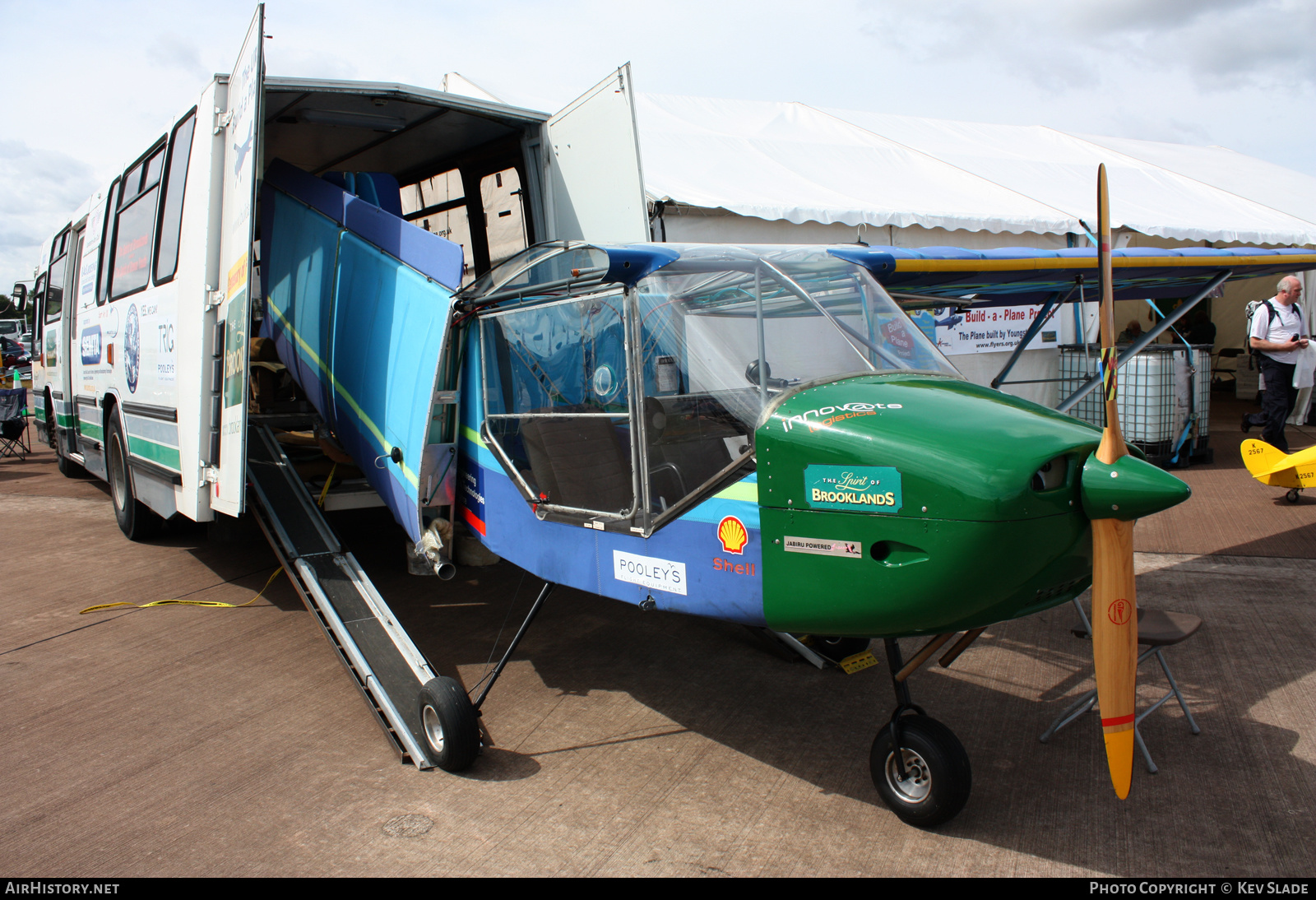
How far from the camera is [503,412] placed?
145 inches

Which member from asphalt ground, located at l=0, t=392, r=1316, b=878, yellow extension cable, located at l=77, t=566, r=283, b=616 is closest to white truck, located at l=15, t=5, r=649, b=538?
yellow extension cable, located at l=77, t=566, r=283, b=616

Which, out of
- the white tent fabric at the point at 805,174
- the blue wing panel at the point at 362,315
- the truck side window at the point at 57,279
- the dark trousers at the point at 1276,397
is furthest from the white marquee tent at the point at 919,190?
the truck side window at the point at 57,279

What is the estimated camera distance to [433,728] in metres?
3.37

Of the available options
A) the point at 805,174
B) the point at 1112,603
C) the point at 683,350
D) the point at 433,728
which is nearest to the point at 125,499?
the point at 433,728

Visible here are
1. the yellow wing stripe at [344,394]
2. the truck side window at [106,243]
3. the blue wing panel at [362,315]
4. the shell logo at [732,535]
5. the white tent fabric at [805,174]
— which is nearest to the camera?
the shell logo at [732,535]

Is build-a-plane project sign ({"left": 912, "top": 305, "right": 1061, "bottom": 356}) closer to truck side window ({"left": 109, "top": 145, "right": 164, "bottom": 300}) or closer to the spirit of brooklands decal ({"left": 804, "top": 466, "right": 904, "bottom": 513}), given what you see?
truck side window ({"left": 109, "top": 145, "right": 164, "bottom": 300})

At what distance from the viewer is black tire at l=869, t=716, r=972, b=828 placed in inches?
107

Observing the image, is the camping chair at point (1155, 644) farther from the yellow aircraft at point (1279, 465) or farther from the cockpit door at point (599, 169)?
the yellow aircraft at point (1279, 465)

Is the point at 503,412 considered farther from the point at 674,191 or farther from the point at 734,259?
the point at 674,191

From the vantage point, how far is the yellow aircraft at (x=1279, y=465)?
634 cm

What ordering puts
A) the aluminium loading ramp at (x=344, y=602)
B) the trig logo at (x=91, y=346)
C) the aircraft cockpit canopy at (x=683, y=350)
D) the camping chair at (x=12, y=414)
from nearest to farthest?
the aircraft cockpit canopy at (x=683, y=350)
the aluminium loading ramp at (x=344, y=602)
the trig logo at (x=91, y=346)
the camping chair at (x=12, y=414)

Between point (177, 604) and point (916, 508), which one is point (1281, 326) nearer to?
point (916, 508)

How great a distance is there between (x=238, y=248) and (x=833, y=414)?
3380mm

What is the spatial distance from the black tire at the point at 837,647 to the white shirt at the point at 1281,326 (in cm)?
592
